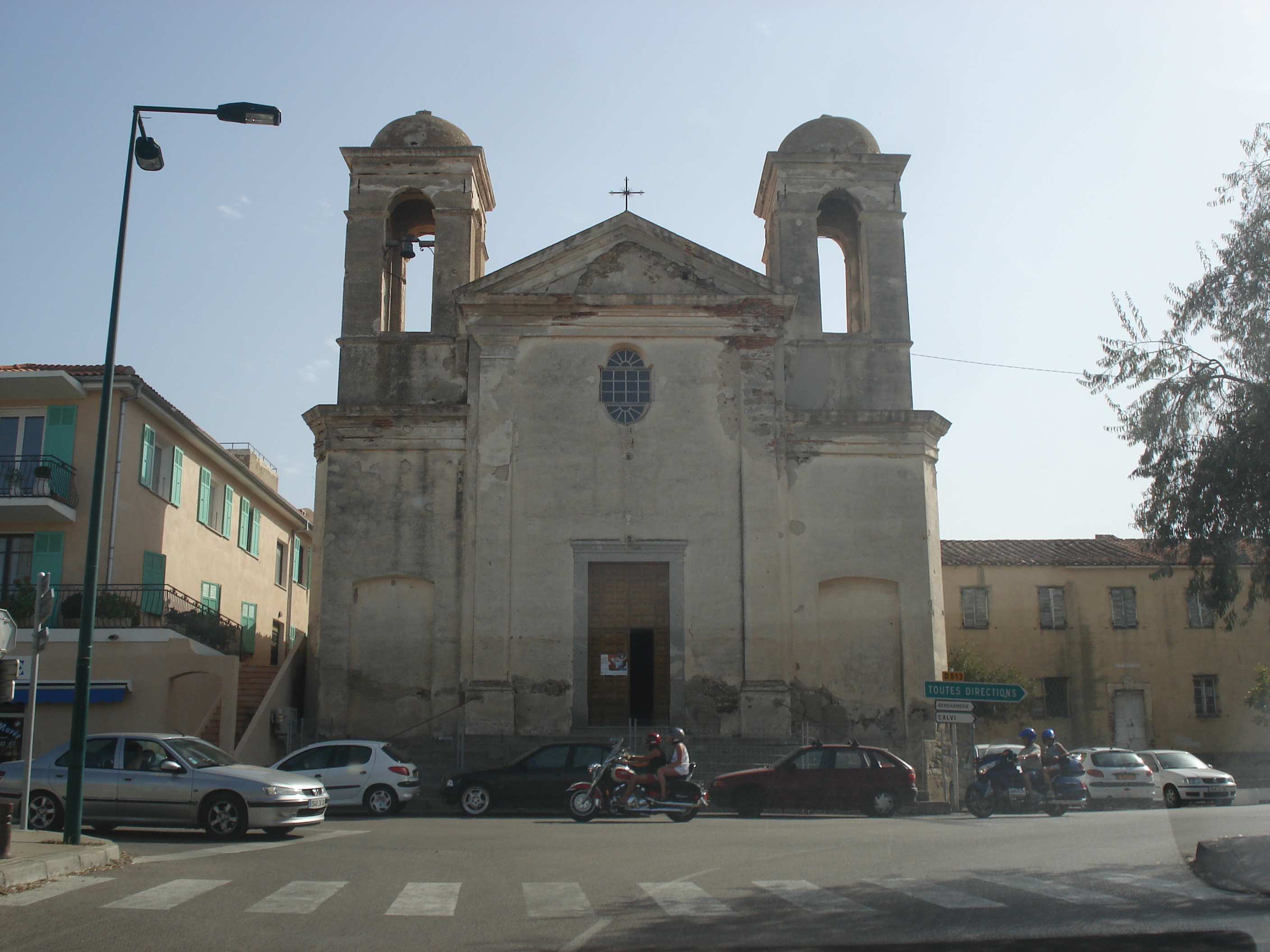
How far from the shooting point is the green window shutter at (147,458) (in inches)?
1003

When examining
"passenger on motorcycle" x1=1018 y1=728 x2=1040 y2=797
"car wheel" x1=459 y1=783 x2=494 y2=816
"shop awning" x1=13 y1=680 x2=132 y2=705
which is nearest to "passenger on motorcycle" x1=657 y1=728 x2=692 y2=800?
"car wheel" x1=459 y1=783 x2=494 y2=816

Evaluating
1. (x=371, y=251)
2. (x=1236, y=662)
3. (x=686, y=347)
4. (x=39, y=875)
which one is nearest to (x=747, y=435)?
(x=686, y=347)

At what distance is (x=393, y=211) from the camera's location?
27391 mm

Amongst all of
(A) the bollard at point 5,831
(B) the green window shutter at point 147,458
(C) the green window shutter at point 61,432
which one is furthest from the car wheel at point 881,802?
(C) the green window shutter at point 61,432

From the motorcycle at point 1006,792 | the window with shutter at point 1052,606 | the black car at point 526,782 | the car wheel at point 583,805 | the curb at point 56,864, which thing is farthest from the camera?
the window with shutter at point 1052,606

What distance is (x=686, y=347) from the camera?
25.0m

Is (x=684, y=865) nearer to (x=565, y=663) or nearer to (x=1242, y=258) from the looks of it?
(x=1242, y=258)

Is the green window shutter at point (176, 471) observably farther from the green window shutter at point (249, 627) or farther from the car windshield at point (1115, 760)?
the car windshield at point (1115, 760)

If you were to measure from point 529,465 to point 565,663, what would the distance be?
4.02 m

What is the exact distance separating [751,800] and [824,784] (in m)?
1.15

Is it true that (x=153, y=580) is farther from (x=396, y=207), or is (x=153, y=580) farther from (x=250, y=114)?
(x=250, y=114)

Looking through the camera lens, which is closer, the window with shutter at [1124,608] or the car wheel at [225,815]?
the car wheel at [225,815]

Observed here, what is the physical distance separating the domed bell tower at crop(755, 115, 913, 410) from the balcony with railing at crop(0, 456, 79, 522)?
48.7 feet

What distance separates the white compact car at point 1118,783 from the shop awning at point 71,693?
60.1 feet
